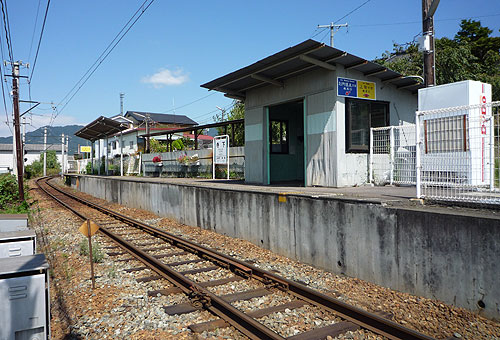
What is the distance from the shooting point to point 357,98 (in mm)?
10602

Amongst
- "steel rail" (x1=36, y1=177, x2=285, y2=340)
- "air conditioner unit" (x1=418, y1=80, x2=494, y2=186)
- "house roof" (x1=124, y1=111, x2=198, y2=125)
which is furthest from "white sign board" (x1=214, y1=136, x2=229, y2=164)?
"house roof" (x1=124, y1=111, x2=198, y2=125)

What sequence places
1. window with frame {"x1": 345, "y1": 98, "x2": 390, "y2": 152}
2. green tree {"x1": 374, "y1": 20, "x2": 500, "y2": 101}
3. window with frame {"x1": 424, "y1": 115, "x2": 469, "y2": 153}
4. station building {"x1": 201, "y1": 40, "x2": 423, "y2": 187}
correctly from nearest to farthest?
window with frame {"x1": 424, "y1": 115, "x2": 469, "y2": 153}
station building {"x1": 201, "y1": 40, "x2": 423, "y2": 187}
window with frame {"x1": 345, "y1": 98, "x2": 390, "y2": 152}
green tree {"x1": 374, "y1": 20, "x2": 500, "y2": 101}

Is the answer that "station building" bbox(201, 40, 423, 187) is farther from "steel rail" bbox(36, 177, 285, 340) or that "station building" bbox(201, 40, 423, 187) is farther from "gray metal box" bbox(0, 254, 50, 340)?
"gray metal box" bbox(0, 254, 50, 340)

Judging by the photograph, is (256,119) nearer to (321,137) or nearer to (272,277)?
(321,137)

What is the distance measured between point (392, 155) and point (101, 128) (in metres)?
22.7

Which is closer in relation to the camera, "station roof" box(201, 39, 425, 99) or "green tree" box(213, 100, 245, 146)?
"station roof" box(201, 39, 425, 99)

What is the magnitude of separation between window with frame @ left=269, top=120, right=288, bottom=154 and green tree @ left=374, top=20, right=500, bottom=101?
13363mm

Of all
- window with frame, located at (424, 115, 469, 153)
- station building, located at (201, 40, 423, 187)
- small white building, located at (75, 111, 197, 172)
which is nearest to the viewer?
window with frame, located at (424, 115, 469, 153)

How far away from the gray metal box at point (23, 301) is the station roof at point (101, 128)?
2161 cm

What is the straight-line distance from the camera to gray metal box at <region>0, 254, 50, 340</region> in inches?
129

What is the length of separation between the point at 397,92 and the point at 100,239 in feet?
33.8

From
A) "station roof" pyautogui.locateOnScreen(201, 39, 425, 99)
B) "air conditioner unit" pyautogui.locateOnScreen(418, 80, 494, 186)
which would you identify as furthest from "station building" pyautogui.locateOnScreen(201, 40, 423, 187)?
"air conditioner unit" pyautogui.locateOnScreen(418, 80, 494, 186)

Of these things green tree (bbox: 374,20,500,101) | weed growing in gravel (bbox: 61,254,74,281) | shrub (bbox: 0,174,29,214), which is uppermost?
green tree (bbox: 374,20,500,101)

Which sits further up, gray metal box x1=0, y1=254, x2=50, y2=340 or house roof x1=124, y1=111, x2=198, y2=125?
house roof x1=124, y1=111, x2=198, y2=125
